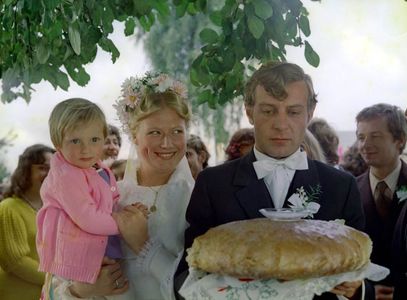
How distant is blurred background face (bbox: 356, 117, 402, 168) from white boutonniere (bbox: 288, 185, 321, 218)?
1644mm

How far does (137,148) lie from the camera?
9.62 feet

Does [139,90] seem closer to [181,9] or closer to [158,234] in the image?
[181,9]

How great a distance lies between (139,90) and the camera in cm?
294

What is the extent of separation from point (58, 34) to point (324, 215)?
1722 mm

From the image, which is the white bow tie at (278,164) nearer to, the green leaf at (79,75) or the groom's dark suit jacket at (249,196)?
the groom's dark suit jacket at (249,196)

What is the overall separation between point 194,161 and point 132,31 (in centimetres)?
104

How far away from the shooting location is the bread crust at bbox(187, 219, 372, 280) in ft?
5.70

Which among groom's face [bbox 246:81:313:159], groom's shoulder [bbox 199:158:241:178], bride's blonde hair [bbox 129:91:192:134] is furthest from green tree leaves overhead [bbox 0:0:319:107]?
groom's shoulder [bbox 199:158:241:178]

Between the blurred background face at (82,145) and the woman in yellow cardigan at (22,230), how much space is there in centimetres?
181

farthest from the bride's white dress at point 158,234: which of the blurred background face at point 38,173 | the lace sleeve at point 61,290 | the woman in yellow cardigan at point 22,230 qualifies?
the blurred background face at point 38,173

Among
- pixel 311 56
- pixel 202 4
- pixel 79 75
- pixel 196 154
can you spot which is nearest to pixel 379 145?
pixel 311 56

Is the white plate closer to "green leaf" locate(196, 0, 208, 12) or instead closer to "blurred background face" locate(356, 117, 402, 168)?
"green leaf" locate(196, 0, 208, 12)

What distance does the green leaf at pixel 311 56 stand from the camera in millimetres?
2902

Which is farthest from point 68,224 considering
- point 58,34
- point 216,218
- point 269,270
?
A: point 269,270
